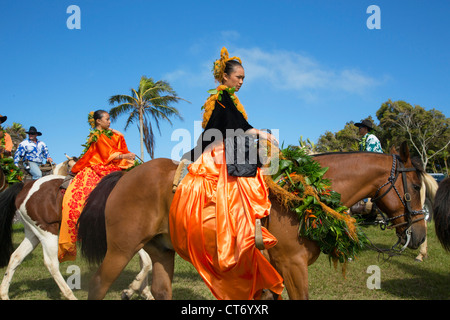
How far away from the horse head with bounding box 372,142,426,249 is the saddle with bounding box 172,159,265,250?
4.66ft

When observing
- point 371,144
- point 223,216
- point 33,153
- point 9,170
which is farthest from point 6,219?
point 371,144

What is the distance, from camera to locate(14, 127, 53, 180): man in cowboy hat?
29.4 feet

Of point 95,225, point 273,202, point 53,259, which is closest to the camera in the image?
point 273,202

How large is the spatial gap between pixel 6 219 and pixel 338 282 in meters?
5.94

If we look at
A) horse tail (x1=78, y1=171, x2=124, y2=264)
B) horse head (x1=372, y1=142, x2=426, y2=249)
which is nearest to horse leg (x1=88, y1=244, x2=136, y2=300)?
horse tail (x1=78, y1=171, x2=124, y2=264)

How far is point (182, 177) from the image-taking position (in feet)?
10.6

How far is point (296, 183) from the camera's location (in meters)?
3.07

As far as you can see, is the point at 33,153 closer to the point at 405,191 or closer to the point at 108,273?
the point at 108,273

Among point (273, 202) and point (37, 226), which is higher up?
point (273, 202)

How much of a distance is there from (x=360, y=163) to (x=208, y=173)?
161 centimetres

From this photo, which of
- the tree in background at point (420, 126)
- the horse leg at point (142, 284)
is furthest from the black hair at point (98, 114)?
the tree in background at point (420, 126)

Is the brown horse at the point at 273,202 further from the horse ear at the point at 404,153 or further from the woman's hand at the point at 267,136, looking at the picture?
the woman's hand at the point at 267,136
